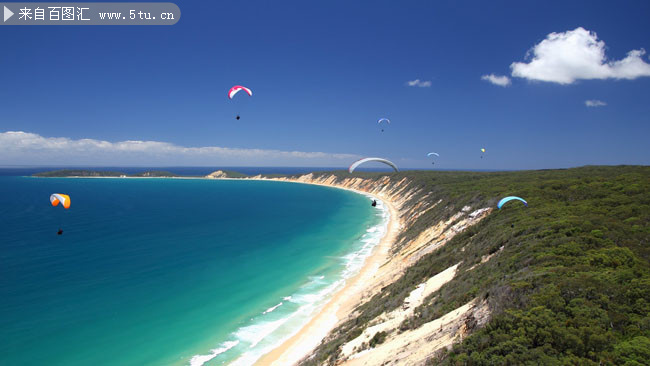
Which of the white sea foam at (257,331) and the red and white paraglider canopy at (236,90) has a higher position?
the red and white paraglider canopy at (236,90)

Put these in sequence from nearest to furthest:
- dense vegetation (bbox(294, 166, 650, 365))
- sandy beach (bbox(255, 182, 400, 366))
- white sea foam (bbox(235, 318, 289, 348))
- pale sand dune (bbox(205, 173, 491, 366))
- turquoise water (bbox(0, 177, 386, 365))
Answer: dense vegetation (bbox(294, 166, 650, 365)) < pale sand dune (bbox(205, 173, 491, 366)) < sandy beach (bbox(255, 182, 400, 366)) < turquoise water (bbox(0, 177, 386, 365)) < white sea foam (bbox(235, 318, 289, 348))

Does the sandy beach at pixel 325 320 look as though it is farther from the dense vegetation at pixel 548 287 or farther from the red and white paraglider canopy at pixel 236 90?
the red and white paraglider canopy at pixel 236 90

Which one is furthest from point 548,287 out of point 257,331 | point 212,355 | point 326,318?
point 212,355

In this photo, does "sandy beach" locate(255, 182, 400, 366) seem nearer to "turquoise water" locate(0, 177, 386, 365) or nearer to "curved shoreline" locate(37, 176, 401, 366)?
"curved shoreline" locate(37, 176, 401, 366)

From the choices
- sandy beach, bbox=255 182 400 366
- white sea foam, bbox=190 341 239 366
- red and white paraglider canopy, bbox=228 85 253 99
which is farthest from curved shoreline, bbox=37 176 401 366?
red and white paraglider canopy, bbox=228 85 253 99

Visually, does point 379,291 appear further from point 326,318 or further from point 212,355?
point 212,355

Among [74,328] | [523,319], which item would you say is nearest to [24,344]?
[74,328]

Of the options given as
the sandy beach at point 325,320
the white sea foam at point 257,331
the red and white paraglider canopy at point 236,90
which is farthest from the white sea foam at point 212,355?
the red and white paraglider canopy at point 236,90
